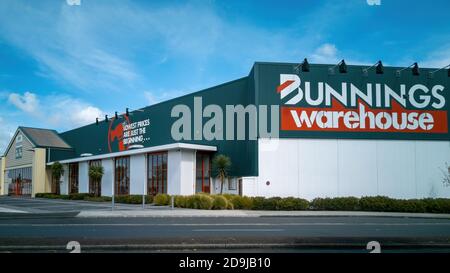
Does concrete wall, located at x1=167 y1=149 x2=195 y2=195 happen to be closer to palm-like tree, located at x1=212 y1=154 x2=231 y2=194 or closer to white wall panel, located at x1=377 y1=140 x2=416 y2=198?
palm-like tree, located at x1=212 y1=154 x2=231 y2=194

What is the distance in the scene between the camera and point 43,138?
56.3m

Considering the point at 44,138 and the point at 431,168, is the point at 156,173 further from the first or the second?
the point at 44,138

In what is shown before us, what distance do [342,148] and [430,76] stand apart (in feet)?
28.7

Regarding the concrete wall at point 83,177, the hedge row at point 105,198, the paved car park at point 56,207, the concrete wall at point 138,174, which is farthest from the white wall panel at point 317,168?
the concrete wall at point 83,177

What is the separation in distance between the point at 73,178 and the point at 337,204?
1377 inches

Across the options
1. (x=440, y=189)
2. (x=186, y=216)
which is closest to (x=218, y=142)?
(x=186, y=216)

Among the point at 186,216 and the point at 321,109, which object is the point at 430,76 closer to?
the point at 321,109

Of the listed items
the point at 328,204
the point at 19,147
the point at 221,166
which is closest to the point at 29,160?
the point at 19,147

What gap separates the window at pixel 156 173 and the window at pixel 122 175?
3.85 metres

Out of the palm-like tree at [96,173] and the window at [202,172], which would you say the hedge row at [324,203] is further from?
the palm-like tree at [96,173]

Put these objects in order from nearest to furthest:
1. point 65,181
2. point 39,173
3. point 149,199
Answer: point 149,199, point 65,181, point 39,173

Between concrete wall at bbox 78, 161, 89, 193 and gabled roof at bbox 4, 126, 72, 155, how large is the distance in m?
10.2

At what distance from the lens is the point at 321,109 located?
2856 centimetres

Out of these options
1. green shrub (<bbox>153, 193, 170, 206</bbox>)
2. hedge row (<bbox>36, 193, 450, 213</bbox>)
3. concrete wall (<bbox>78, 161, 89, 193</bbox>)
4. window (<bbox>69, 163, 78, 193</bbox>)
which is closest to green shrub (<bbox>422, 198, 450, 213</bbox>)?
hedge row (<bbox>36, 193, 450, 213</bbox>)
